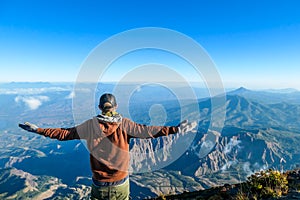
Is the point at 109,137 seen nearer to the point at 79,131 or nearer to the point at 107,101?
the point at 79,131

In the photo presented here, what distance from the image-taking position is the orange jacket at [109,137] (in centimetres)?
662

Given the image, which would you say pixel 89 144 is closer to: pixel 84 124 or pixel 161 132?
pixel 84 124

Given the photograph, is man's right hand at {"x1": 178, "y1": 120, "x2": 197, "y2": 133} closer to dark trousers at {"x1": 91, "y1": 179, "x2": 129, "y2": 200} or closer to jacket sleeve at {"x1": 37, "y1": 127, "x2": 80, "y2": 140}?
dark trousers at {"x1": 91, "y1": 179, "x2": 129, "y2": 200}

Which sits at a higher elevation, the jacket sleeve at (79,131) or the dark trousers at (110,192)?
the jacket sleeve at (79,131)

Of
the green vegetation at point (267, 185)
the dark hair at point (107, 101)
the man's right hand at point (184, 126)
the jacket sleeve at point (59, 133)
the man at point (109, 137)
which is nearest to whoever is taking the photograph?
the jacket sleeve at point (59, 133)

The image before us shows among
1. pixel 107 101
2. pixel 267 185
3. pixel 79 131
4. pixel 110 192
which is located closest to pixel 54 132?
pixel 79 131

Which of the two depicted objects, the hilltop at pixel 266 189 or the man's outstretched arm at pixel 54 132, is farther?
the hilltop at pixel 266 189

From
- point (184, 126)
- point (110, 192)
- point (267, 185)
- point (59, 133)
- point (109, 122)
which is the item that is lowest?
point (267, 185)

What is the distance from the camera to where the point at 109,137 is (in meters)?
6.79

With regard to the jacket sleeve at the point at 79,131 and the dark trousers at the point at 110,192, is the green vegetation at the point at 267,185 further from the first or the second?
the jacket sleeve at the point at 79,131

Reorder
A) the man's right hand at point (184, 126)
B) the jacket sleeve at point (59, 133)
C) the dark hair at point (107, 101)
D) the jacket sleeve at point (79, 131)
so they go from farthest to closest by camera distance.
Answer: the man's right hand at point (184, 126) → the dark hair at point (107, 101) → the jacket sleeve at point (79, 131) → the jacket sleeve at point (59, 133)

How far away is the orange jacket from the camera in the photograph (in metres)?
6.62

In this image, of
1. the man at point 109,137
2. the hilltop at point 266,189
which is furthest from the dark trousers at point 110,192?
the hilltop at point 266,189

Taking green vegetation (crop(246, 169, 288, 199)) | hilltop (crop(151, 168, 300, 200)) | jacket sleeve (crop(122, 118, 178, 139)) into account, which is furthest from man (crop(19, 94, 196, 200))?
green vegetation (crop(246, 169, 288, 199))
